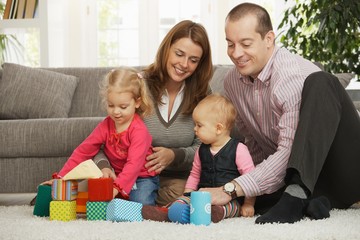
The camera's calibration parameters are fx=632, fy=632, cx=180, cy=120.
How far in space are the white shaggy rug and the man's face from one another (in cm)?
59

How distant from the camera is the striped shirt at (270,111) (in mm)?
2229

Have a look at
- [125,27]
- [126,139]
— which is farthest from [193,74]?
[125,27]

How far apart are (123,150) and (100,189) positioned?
1.06ft

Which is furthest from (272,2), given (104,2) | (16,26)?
(16,26)

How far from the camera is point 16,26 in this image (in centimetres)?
523

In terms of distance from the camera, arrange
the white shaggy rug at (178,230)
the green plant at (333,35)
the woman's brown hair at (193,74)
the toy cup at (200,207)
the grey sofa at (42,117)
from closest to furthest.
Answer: the white shaggy rug at (178,230) < the toy cup at (200,207) < the woman's brown hair at (193,74) < the grey sofa at (42,117) < the green plant at (333,35)

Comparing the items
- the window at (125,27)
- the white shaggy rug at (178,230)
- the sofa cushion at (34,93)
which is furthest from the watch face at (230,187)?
the window at (125,27)

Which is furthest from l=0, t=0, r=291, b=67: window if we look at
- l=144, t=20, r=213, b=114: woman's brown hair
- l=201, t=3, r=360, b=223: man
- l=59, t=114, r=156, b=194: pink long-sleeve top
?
l=201, t=3, r=360, b=223: man

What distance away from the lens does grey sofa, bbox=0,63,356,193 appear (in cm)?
320

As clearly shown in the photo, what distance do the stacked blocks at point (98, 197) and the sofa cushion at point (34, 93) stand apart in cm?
159

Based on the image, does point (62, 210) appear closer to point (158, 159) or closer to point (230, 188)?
point (158, 159)

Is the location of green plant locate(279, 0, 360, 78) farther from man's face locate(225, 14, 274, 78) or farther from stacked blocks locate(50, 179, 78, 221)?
stacked blocks locate(50, 179, 78, 221)

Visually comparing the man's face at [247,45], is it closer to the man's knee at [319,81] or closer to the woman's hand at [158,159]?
the man's knee at [319,81]

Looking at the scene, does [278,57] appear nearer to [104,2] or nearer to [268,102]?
[268,102]
